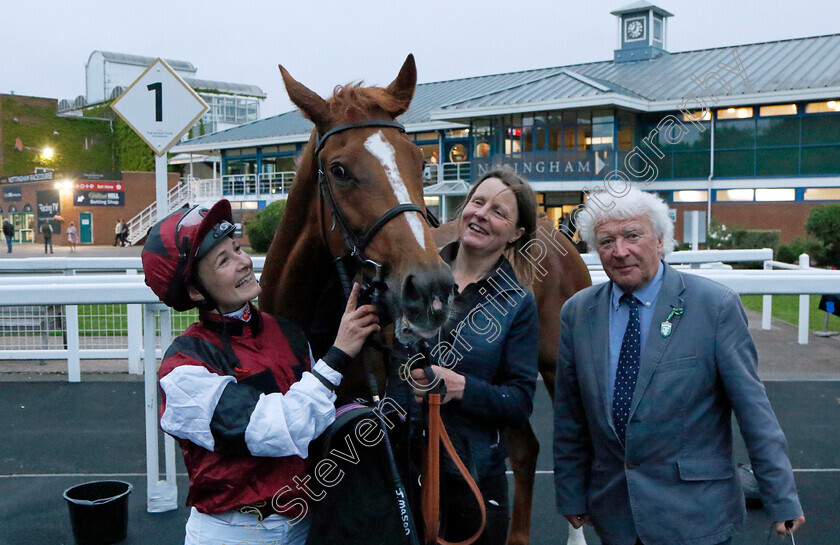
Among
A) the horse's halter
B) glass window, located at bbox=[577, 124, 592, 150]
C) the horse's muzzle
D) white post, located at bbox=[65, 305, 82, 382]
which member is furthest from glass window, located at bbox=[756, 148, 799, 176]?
the horse's muzzle

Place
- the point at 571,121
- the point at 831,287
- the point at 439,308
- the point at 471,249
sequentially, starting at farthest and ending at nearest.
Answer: the point at 571,121 < the point at 831,287 < the point at 471,249 < the point at 439,308

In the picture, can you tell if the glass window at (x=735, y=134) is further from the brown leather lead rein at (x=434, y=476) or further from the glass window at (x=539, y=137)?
the brown leather lead rein at (x=434, y=476)

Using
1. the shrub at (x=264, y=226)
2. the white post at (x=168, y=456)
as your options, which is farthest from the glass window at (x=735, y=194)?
the white post at (x=168, y=456)

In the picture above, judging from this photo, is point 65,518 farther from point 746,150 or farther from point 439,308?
point 746,150

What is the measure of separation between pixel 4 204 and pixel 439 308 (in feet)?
145

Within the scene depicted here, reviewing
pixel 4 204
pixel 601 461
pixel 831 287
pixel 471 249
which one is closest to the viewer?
pixel 601 461

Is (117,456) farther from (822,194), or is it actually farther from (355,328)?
(822,194)

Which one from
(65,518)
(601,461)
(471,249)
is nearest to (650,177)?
(471,249)

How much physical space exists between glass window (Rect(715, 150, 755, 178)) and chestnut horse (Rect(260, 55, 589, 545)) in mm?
22000

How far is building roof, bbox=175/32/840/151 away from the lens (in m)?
19.7

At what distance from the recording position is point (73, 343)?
241 inches

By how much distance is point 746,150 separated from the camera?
21.3 metres

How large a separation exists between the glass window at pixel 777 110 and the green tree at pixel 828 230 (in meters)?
3.72

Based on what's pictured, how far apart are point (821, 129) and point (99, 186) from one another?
101 ft
